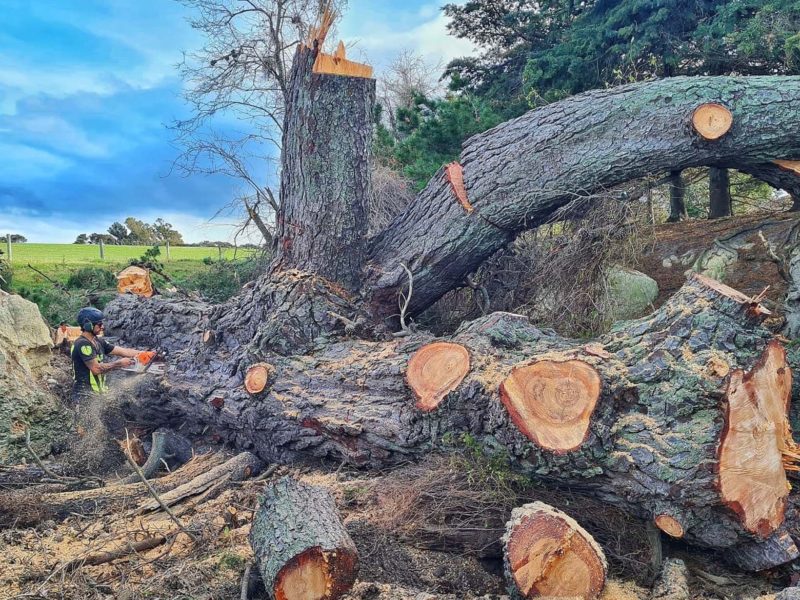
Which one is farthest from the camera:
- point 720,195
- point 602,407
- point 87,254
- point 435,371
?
point 87,254

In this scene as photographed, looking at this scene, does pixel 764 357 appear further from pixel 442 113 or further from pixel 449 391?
pixel 442 113

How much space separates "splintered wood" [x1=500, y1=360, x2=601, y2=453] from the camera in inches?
108

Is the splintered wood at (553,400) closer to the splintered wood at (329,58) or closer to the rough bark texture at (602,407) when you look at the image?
the rough bark texture at (602,407)

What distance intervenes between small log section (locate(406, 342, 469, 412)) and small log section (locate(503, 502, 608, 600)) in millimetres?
958

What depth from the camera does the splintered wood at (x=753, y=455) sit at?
2.50 metres

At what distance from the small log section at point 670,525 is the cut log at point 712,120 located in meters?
2.74

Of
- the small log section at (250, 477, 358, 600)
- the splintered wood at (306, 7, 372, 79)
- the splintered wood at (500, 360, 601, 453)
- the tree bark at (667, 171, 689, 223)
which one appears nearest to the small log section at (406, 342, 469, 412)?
the splintered wood at (500, 360, 601, 453)

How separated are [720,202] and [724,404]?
618 cm

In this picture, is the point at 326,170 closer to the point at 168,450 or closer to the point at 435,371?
the point at 435,371

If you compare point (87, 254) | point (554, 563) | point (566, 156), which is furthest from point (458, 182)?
point (87, 254)

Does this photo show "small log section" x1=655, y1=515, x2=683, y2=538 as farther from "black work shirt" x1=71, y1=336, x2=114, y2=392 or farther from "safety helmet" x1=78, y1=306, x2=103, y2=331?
"safety helmet" x1=78, y1=306, x2=103, y2=331

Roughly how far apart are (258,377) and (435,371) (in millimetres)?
1442

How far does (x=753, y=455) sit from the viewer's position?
2535mm

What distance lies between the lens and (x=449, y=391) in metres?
3.20
